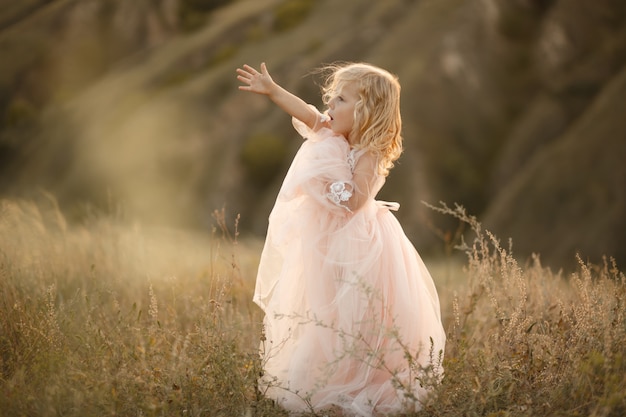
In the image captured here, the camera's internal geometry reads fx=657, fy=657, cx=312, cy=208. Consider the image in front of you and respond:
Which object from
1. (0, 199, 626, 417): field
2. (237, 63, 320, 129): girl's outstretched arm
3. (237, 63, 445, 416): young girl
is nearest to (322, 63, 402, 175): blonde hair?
(237, 63, 445, 416): young girl

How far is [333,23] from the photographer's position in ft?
155

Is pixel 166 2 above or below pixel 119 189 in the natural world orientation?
above

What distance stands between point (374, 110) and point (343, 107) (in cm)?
20

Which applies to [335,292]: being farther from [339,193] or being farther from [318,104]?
[318,104]

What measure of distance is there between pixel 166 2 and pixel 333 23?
17.4 metres

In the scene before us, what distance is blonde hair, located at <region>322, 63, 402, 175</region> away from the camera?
411 cm

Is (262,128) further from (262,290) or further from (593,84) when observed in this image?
(262,290)

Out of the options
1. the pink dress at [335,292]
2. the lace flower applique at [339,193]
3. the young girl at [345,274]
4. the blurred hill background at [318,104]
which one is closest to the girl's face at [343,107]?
the young girl at [345,274]

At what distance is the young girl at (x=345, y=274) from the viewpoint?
12.9 ft

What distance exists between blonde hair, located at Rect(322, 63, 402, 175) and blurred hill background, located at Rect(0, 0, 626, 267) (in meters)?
19.7

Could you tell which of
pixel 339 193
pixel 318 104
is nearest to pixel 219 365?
pixel 339 193

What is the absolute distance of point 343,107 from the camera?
165 inches

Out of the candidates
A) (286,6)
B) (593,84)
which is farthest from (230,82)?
(593,84)

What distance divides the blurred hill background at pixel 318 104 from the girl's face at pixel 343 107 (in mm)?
19767
